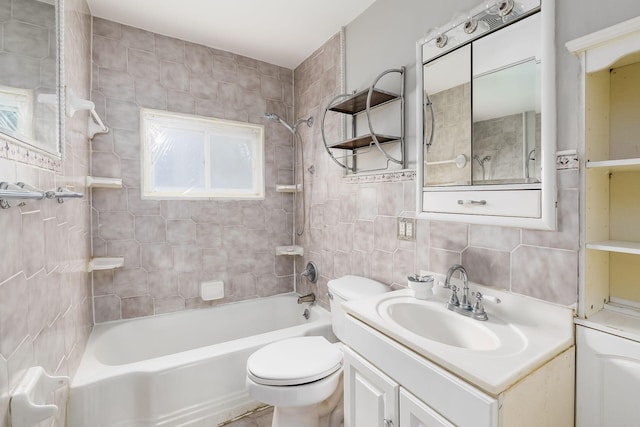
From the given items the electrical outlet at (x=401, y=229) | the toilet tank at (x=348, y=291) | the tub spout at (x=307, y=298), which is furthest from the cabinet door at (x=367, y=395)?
the tub spout at (x=307, y=298)

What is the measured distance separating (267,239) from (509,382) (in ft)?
7.34

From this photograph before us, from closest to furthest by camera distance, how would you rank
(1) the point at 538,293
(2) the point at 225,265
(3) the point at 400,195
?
1. (1) the point at 538,293
2. (3) the point at 400,195
3. (2) the point at 225,265

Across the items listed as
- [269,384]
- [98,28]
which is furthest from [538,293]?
[98,28]

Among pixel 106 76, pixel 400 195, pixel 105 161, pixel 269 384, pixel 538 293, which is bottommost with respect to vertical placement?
pixel 269 384

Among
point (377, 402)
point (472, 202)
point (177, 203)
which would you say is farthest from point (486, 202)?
point (177, 203)

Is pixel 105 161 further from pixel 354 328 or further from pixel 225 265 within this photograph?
pixel 354 328

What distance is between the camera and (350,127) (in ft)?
6.99

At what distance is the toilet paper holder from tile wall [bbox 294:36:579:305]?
1518mm

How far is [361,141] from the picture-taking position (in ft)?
6.18

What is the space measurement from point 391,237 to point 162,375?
1.47 meters

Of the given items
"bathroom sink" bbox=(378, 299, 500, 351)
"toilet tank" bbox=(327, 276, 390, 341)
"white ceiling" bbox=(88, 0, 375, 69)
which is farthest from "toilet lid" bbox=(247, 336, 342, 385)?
"white ceiling" bbox=(88, 0, 375, 69)

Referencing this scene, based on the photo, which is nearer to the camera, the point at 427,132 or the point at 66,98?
the point at 66,98

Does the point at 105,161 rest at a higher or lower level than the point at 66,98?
lower

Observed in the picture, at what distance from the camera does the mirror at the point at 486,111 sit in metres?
1.08
